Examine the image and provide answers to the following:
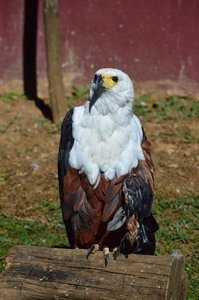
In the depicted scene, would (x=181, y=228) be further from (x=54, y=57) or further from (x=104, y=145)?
(x=54, y=57)

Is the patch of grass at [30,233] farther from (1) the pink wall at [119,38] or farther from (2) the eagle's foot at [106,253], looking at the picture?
(1) the pink wall at [119,38]

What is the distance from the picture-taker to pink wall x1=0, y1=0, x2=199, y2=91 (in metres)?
6.17

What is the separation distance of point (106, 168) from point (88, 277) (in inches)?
27.3

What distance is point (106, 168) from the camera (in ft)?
9.70

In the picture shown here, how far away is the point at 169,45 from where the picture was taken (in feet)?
20.6

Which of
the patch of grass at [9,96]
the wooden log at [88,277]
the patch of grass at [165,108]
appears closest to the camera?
the wooden log at [88,277]

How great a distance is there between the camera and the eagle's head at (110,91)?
2777 mm

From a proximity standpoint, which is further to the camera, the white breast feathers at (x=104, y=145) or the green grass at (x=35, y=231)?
the green grass at (x=35, y=231)

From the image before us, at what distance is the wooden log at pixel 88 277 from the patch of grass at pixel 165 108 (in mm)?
3491

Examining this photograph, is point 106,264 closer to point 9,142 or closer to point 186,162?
point 186,162

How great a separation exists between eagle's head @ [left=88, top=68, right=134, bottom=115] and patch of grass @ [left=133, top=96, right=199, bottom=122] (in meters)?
3.25

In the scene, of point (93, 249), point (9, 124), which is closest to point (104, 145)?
point (93, 249)

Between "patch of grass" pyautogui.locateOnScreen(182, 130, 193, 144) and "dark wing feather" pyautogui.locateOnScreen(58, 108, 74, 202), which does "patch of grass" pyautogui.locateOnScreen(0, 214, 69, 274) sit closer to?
"dark wing feather" pyautogui.locateOnScreen(58, 108, 74, 202)

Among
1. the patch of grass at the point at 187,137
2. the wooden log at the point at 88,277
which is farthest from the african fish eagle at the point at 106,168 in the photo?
the patch of grass at the point at 187,137
